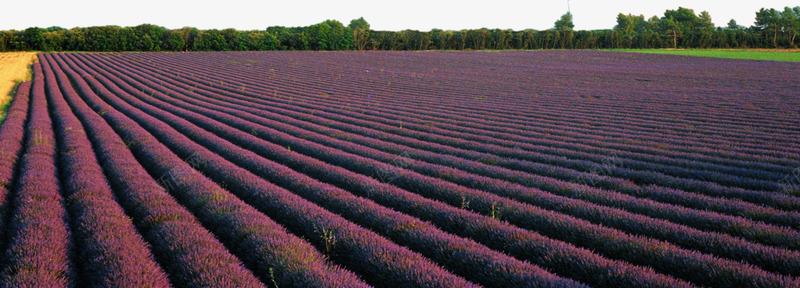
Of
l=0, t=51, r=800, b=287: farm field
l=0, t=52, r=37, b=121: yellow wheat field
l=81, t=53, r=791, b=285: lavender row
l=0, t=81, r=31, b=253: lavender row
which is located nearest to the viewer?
l=81, t=53, r=791, b=285: lavender row

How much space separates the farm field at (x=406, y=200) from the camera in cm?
369

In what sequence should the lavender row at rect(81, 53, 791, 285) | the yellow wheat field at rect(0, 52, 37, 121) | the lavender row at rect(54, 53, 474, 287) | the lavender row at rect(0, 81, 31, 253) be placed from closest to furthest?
the lavender row at rect(81, 53, 791, 285) < the lavender row at rect(54, 53, 474, 287) < the lavender row at rect(0, 81, 31, 253) < the yellow wheat field at rect(0, 52, 37, 121)

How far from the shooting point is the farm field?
12.1 ft

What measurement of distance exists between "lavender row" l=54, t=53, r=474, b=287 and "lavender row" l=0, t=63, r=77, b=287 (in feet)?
4.74

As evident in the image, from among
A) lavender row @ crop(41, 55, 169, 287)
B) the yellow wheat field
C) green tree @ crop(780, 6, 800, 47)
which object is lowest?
lavender row @ crop(41, 55, 169, 287)

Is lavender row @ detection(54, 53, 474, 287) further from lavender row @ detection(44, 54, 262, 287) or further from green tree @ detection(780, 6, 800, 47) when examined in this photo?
green tree @ detection(780, 6, 800, 47)

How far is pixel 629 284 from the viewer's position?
3.40m

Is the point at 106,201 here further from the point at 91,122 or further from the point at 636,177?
the point at 91,122

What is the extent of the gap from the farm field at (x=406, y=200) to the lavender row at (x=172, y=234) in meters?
0.03

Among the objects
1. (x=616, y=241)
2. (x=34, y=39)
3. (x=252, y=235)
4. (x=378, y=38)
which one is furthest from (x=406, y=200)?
(x=34, y=39)

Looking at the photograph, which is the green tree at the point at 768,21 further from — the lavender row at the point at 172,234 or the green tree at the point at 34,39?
the green tree at the point at 34,39

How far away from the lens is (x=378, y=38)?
225 ft

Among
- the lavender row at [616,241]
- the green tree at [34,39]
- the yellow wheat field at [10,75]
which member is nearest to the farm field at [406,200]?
the lavender row at [616,241]

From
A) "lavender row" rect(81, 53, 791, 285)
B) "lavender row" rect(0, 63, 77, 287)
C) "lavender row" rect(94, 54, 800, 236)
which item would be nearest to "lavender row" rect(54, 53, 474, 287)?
"lavender row" rect(81, 53, 791, 285)
